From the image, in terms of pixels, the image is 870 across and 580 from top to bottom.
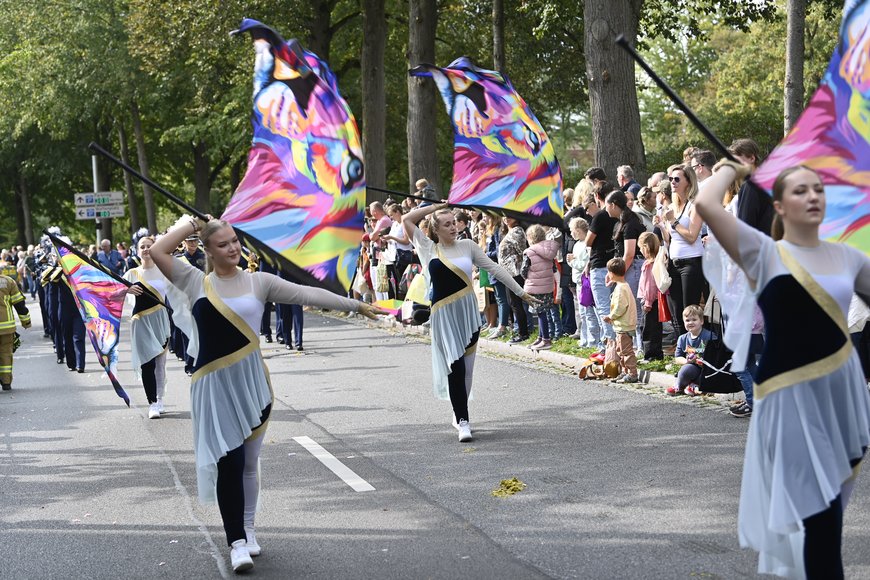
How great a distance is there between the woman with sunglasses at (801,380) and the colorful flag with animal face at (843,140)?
24cm

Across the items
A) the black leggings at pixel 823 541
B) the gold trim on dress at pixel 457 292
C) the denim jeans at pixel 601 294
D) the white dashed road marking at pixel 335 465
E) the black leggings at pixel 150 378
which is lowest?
the white dashed road marking at pixel 335 465

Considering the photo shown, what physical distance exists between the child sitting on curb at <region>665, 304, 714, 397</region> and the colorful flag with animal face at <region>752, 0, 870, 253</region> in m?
5.75

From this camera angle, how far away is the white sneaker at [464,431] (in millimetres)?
9039

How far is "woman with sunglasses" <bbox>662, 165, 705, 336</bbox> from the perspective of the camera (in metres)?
10.7

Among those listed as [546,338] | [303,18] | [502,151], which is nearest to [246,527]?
[502,151]

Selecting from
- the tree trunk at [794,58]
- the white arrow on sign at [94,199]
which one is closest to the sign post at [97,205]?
the white arrow on sign at [94,199]

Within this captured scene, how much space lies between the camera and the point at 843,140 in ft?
15.8

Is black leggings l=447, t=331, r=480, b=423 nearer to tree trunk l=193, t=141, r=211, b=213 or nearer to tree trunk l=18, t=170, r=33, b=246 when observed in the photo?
tree trunk l=193, t=141, r=211, b=213

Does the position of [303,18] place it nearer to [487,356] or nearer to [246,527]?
[487,356]

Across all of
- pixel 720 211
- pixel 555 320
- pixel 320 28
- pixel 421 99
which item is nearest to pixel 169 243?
pixel 720 211

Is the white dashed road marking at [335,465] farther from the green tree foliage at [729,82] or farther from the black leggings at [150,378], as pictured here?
the green tree foliage at [729,82]

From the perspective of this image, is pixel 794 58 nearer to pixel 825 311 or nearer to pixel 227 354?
pixel 227 354

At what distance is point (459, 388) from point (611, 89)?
759 cm

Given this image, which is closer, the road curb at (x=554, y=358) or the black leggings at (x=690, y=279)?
the road curb at (x=554, y=358)
